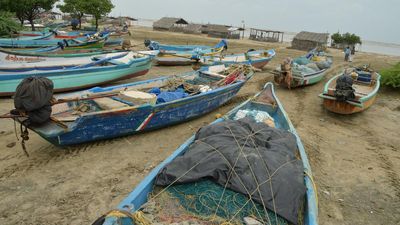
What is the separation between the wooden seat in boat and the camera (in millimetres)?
6180

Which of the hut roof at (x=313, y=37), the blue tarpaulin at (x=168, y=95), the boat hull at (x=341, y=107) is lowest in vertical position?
the boat hull at (x=341, y=107)

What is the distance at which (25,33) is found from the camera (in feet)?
62.4

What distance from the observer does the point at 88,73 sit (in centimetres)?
966

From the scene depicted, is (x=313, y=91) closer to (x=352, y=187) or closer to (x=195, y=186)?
(x=352, y=187)

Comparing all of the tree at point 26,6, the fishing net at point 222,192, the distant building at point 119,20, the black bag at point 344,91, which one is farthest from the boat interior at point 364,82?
the distant building at point 119,20

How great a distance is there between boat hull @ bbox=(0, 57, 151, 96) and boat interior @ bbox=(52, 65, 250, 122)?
261cm

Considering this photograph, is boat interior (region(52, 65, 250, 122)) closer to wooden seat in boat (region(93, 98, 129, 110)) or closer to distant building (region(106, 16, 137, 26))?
wooden seat in boat (region(93, 98, 129, 110))

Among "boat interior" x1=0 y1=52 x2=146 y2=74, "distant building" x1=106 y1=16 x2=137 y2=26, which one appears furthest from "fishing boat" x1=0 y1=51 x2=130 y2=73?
"distant building" x1=106 y1=16 x2=137 y2=26

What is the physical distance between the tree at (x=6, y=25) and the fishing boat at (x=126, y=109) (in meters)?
13.0

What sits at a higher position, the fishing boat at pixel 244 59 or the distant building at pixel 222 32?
the distant building at pixel 222 32

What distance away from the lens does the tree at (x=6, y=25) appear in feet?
53.8

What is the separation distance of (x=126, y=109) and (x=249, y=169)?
3358 mm

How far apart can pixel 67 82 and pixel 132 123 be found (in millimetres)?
4250

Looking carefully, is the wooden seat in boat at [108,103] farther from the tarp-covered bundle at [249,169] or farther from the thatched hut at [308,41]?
the thatched hut at [308,41]
